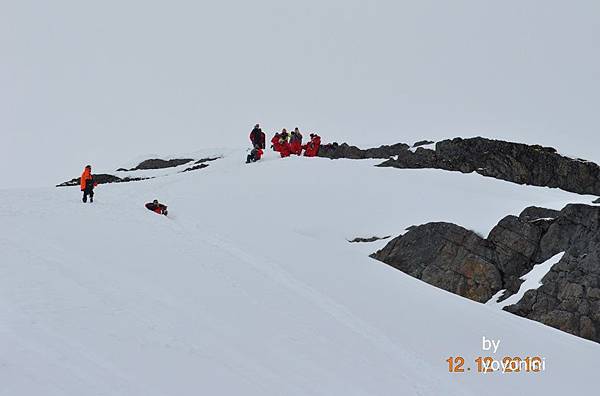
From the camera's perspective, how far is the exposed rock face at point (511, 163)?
33219 mm

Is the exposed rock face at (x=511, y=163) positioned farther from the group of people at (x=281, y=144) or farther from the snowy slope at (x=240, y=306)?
the snowy slope at (x=240, y=306)

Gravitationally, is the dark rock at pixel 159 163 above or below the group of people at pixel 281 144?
below

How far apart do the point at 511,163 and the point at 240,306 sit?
2589cm

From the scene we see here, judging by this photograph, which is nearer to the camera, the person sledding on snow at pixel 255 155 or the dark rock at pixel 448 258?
the dark rock at pixel 448 258

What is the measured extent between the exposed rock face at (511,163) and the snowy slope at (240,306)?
8160 mm

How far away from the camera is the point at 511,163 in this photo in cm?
3409

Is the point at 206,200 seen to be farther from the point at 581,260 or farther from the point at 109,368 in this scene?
the point at 109,368

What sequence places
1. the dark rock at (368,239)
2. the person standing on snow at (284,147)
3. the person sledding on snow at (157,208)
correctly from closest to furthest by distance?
the person sledding on snow at (157,208)
the dark rock at (368,239)
the person standing on snow at (284,147)

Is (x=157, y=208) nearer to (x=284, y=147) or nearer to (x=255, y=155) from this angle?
(x=255, y=155)

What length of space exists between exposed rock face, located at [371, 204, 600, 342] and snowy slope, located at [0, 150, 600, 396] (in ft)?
4.73

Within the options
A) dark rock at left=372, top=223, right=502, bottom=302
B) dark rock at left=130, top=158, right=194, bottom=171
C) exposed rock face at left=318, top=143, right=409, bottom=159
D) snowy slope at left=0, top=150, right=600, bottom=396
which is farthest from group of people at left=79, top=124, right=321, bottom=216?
dark rock at left=130, top=158, right=194, bottom=171

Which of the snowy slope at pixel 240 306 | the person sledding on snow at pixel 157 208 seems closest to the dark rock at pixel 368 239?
the snowy slope at pixel 240 306

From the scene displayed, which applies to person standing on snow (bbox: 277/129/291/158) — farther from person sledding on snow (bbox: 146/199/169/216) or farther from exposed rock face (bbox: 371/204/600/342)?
exposed rock face (bbox: 371/204/600/342)

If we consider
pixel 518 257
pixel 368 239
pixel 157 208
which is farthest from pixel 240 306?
pixel 518 257
